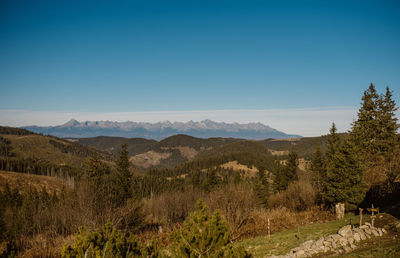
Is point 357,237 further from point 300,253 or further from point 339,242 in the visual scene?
point 300,253

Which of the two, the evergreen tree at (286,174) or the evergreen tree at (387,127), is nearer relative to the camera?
the evergreen tree at (387,127)

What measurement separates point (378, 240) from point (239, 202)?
10748 millimetres

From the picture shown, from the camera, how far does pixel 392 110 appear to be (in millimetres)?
33156

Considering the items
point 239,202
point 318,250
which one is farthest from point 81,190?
point 318,250

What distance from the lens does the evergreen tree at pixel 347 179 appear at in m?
21.8

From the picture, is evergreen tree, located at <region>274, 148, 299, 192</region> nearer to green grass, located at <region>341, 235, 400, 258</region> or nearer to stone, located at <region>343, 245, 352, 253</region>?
green grass, located at <region>341, 235, 400, 258</region>

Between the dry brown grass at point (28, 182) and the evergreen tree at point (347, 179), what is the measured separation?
134762 millimetres

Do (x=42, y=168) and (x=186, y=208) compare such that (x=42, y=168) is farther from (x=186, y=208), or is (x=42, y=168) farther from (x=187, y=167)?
(x=186, y=208)

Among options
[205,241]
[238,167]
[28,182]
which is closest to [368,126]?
[205,241]

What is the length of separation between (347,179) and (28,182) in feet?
522

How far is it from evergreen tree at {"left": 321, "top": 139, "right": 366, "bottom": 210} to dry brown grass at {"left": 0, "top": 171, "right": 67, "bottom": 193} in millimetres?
134762

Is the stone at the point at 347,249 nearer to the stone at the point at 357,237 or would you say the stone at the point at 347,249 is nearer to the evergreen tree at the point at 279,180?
the stone at the point at 357,237

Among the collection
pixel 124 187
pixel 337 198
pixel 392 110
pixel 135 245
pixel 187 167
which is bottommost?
pixel 187 167

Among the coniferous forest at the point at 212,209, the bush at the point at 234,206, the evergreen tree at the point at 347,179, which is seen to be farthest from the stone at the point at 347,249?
the evergreen tree at the point at 347,179
